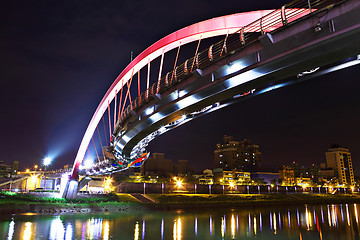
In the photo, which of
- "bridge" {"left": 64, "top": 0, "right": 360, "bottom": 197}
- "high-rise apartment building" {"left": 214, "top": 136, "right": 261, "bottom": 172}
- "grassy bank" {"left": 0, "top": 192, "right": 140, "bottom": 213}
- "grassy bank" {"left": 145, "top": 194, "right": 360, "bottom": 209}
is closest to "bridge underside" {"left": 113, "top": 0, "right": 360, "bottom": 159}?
"bridge" {"left": 64, "top": 0, "right": 360, "bottom": 197}

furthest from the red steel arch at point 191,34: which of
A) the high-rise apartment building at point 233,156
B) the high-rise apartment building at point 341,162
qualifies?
the high-rise apartment building at point 341,162

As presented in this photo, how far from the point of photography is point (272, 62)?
11078mm

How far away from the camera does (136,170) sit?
144 m

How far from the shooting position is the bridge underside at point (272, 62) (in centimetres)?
925

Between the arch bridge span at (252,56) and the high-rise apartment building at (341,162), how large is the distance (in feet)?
630

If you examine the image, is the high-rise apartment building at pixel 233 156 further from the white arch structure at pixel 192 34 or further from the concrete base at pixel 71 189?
the white arch structure at pixel 192 34

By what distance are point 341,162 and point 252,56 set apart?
667 feet

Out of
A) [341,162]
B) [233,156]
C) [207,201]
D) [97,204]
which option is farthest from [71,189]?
[341,162]

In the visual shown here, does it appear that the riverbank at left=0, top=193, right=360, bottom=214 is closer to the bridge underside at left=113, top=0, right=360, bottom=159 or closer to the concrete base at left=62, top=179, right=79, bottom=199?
the concrete base at left=62, top=179, right=79, bottom=199

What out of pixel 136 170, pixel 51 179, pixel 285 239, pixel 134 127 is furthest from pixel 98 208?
pixel 136 170

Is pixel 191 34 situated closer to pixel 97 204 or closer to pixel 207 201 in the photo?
pixel 97 204

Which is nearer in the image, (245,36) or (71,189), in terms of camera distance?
(245,36)

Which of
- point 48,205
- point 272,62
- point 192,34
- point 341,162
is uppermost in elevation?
point 341,162

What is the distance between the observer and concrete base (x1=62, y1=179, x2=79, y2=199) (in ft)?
134
